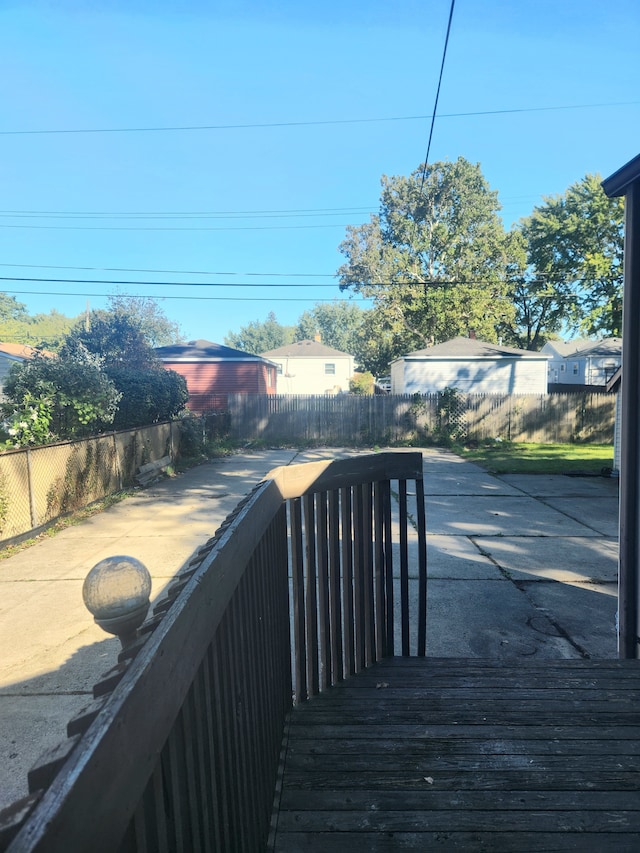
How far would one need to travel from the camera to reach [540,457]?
15.4 meters

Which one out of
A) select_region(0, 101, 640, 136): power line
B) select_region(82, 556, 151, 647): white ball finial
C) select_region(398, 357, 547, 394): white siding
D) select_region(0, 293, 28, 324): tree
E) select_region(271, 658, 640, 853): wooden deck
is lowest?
select_region(271, 658, 640, 853): wooden deck

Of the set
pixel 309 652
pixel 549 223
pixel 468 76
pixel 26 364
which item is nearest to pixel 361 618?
pixel 309 652

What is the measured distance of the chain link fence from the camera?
6.77 m

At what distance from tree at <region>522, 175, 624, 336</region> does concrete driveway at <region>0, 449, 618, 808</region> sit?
61.6 ft

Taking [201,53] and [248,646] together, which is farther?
[201,53]

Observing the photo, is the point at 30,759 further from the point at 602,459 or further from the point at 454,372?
the point at 454,372

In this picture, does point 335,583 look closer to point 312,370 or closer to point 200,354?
point 200,354

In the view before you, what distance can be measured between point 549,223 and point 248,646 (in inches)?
1270

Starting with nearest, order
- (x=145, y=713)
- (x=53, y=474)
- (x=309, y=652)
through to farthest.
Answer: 1. (x=145, y=713)
2. (x=309, y=652)
3. (x=53, y=474)

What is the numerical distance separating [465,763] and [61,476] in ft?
24.8

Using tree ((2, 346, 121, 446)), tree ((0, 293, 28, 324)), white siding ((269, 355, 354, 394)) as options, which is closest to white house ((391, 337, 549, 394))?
tree ((2, 346, 121, 446))

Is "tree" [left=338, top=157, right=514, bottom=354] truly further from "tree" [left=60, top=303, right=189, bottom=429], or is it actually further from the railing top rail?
the railing top rail

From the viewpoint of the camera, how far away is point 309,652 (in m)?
2.40

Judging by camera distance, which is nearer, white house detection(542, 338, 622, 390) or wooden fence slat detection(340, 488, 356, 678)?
wooden fence slat detection(340, 488, 356, 678)
